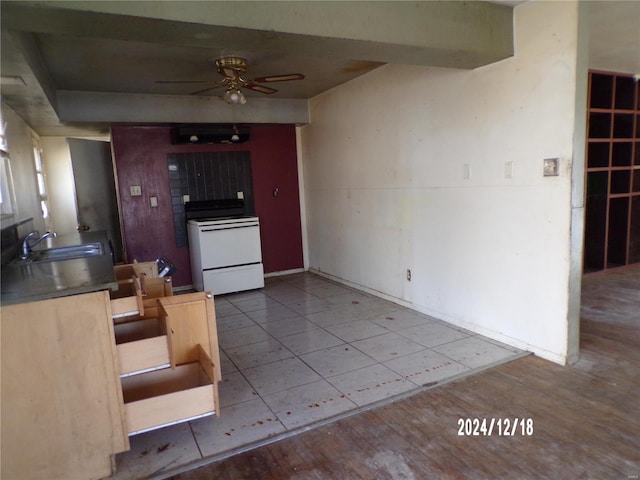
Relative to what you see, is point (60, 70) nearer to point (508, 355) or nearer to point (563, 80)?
point (563, 80)

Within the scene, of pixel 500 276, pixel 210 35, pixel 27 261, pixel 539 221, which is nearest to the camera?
pixel 210 35

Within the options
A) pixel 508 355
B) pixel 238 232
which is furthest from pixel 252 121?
pixel 508 355

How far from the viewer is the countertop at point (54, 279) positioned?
5.39 ft

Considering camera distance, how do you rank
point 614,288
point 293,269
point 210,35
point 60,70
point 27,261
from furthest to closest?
point 293,269 < point 614,288 < point 60,70 < point 27,261 < point 210,35

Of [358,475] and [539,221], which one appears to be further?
[539,221]

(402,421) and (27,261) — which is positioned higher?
(27,261)

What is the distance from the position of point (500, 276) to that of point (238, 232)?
110 inches

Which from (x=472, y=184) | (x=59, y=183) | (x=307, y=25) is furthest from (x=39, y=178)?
(x=472, y=184)

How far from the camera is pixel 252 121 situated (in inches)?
191

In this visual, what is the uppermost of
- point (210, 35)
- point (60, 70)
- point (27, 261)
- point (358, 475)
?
point (60, 70)

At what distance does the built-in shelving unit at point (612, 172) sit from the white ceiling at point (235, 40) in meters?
0.50

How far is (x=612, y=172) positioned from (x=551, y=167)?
295cm

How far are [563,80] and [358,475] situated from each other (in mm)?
2370
